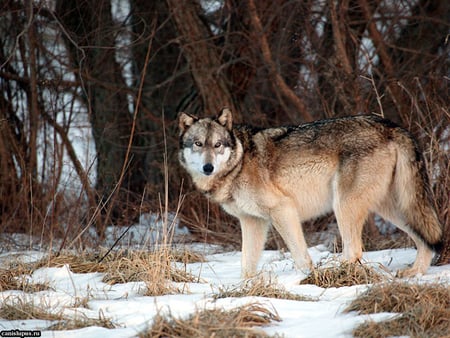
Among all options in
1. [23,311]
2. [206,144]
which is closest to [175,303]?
[23,311]

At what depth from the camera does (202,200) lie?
10062 millimetres

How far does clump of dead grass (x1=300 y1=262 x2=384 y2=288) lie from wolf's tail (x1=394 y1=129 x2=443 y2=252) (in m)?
0.87

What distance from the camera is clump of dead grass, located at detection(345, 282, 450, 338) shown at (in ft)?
13.3

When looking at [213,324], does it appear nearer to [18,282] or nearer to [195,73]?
[18,282]

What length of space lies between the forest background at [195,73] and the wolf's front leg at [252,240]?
2295 mm

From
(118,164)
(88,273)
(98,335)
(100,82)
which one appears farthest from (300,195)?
(118,164)

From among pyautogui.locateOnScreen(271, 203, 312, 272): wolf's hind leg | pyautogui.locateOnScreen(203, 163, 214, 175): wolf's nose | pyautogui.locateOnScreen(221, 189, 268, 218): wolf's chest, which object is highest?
pyautogui.locateOnScreen(203, 163, 214, 175): wolf's nose

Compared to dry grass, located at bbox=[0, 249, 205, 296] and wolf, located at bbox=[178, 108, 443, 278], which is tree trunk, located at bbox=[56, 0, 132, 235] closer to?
dry grass, located at bbox=[0, 249, 205, 296]

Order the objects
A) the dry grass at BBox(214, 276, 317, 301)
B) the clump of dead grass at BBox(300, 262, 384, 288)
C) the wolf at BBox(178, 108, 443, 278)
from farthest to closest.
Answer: the wolf at BBox(178, 108, 443, 278), the clump of dead grass at BBox(300, 262, 384, 288), the dry grass at BBox(214, 276, 317, 301)

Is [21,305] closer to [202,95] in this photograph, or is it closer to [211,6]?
[202,95]

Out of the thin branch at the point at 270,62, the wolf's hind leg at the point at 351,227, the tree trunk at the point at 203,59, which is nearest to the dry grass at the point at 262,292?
the wolf's hind leg at the point at 351,227

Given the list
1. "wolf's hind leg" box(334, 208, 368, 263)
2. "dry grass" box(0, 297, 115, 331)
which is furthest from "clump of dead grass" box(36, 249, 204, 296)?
"wolf's hind leg" box(334, 208, 368, 263)

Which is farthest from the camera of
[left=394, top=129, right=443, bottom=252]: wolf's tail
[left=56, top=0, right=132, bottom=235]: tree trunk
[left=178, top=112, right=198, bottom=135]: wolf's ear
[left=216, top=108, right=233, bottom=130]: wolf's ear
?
[left=56, top=0, right=132, bottom=235]: tree trunk

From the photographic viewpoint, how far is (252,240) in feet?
22.4
